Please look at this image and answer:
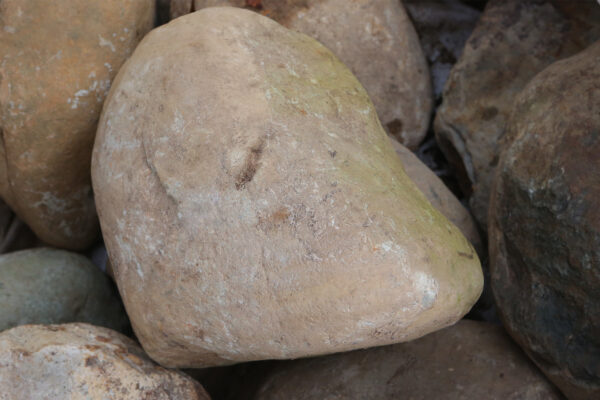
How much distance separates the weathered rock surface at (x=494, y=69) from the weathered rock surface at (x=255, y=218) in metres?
0.55

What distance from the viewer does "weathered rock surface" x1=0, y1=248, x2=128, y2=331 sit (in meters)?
1.72

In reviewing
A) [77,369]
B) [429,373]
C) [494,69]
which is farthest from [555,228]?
[77,369]

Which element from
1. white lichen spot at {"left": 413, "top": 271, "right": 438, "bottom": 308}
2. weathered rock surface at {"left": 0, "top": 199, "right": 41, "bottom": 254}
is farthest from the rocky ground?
weathered rock surface at {"left": 0, "top": 199, "right": 41, "bottom": 254}

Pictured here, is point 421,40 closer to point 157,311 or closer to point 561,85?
point 561,85

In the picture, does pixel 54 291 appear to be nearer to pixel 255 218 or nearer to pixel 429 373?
pixel 255 218

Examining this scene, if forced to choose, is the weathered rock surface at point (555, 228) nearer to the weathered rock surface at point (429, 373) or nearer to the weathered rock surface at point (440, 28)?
the weathered rock surface at point (429, 373)

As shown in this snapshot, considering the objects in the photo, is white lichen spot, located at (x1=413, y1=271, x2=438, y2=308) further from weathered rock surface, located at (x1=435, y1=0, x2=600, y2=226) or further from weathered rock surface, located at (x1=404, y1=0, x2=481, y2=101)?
weathered rock surface, located at (x1=404, y1=0, x2=481, y2=101)

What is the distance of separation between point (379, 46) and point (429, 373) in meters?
0.99

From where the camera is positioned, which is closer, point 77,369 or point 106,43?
point 77,369

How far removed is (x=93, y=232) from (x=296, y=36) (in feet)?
3.09

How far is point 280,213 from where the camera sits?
1240mm

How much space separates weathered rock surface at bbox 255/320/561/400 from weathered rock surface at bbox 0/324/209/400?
309 millimetres

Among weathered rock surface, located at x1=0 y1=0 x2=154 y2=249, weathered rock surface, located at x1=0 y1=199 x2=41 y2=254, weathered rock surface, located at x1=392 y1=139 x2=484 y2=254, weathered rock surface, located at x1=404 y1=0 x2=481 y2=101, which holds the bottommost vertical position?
weathered rock surface, located at x1=0 y1=199 x2=41 y2=254

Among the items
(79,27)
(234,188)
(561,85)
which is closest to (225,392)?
(234,188)
